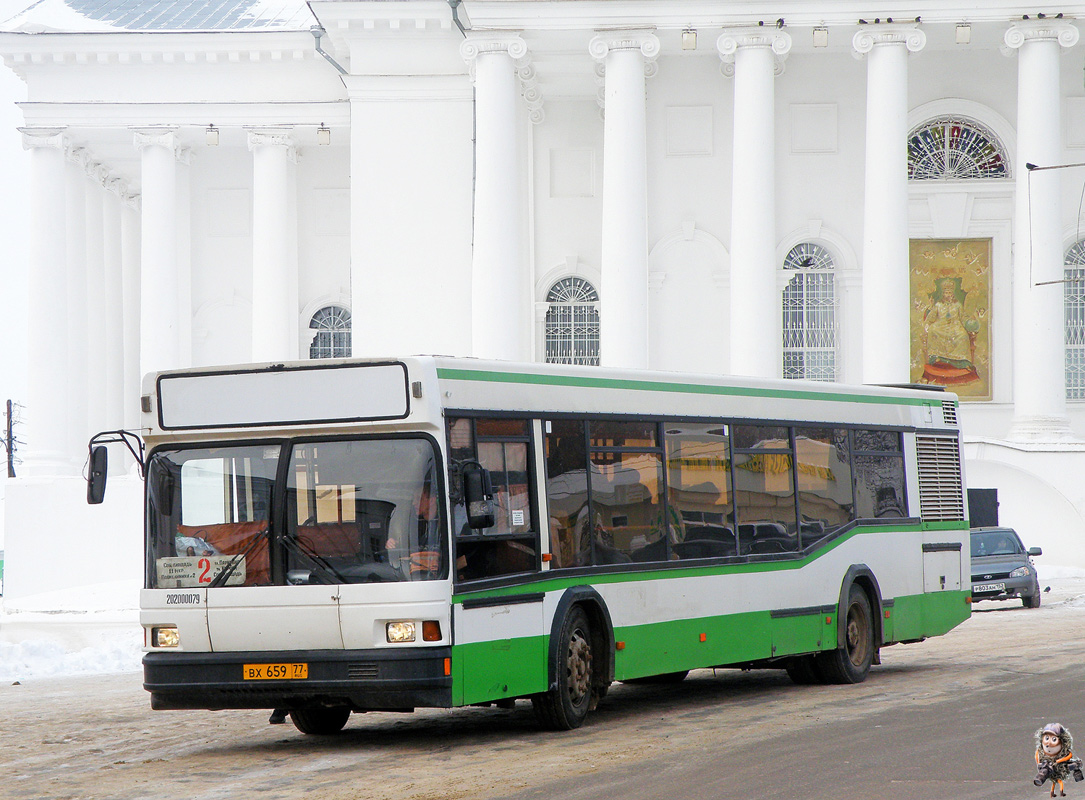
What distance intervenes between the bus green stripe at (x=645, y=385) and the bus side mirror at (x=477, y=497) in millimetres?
700

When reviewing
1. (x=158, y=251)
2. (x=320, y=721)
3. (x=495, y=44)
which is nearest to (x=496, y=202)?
(x=495, y=44)

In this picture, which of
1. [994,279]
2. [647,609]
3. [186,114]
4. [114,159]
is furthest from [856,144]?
[647,609]

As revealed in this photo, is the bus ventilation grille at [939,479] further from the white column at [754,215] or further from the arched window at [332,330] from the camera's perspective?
the arched window at [332,330]

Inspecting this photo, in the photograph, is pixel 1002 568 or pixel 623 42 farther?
pixel 623 42

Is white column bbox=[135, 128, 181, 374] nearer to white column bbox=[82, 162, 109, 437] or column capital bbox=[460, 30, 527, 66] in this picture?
white column bbox=[82, 162, 109, 437]

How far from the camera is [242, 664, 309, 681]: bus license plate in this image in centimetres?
980

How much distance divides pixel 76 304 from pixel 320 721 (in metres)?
30.3

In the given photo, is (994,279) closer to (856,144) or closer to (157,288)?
(856,144)

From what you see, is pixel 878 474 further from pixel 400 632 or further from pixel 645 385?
pixel 400 632

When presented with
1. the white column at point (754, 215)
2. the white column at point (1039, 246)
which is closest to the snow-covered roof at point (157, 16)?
the white column at point (754, 215)

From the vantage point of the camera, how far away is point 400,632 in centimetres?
972

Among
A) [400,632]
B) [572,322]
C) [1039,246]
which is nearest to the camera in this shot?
[400,632]

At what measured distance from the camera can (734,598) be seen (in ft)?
41.2

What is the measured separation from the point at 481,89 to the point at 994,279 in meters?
12.4
